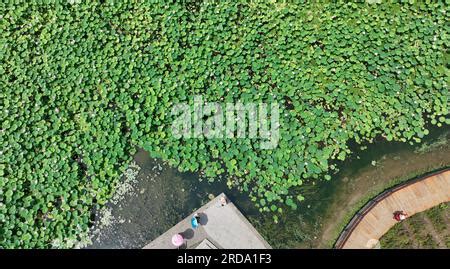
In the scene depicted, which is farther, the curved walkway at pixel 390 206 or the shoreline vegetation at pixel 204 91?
the shoreline vegetation at pixel 204 91

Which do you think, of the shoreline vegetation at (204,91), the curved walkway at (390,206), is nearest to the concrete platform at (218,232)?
the shoreline vegetation at (204,91)

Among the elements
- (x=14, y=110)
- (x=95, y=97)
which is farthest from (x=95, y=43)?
(x=14, y=110)

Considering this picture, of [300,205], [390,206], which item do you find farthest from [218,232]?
[390,206]

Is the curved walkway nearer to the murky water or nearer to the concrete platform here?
the murky water

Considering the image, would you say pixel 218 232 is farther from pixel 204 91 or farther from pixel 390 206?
pixel 390 206

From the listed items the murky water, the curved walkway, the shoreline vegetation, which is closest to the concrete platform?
the murky water

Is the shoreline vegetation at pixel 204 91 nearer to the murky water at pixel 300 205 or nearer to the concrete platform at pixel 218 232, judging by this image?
the murky water at pixel 300 205
